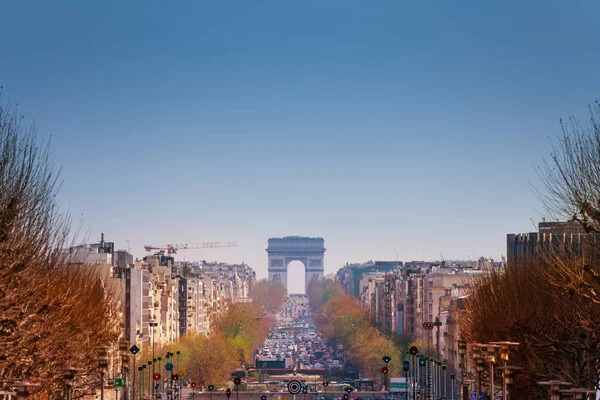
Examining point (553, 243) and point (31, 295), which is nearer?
point (31, 295)

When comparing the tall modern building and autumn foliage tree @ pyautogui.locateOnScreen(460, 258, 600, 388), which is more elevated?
the tall modern building

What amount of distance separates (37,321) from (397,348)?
90.8 metres

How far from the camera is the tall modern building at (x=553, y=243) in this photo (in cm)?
5488

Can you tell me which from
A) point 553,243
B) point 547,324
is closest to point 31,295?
point 547,324

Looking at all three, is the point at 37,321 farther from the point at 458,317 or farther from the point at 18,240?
the point at 458,317

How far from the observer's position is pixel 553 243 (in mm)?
94000

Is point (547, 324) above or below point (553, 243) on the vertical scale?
below

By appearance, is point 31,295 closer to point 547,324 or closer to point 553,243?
point 547,324

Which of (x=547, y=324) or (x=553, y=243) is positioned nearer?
(x=547, y=324)

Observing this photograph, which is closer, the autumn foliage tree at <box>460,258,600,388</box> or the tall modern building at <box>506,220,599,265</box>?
the tall modern building at <box>506,220,599,265</box>

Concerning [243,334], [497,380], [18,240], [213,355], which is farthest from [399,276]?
[18,240]

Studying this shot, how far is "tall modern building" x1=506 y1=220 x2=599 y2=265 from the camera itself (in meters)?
54.9

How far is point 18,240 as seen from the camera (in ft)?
170

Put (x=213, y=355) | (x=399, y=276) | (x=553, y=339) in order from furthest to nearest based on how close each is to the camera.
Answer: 1. (x=399, y=276)
2. (x=213, y=355)
3. (x=553, y=339)
